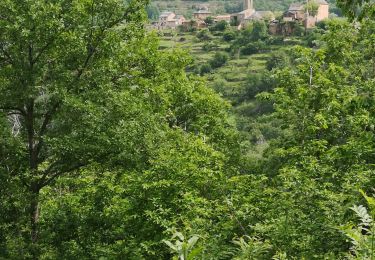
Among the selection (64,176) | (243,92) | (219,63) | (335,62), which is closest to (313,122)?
(335,62)

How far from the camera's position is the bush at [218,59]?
9169 centimetres

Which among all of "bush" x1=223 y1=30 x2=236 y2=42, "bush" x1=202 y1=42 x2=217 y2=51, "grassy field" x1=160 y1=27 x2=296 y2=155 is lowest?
"grassy field" x1=160 y1=27 x2=296 y2=155

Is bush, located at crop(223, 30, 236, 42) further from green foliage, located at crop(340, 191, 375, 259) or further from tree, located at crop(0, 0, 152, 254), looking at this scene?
green foliage, located at crop(340, 191, 375, 259)

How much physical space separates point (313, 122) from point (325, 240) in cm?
745

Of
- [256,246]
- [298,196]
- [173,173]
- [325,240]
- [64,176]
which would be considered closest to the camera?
[256,246]

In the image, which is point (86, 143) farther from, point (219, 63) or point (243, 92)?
point (219, 63)

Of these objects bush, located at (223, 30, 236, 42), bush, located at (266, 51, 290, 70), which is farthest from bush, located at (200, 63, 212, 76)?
bush, located at (223, 30, 236, 42)

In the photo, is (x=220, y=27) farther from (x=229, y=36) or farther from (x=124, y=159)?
(x=124, y=159)

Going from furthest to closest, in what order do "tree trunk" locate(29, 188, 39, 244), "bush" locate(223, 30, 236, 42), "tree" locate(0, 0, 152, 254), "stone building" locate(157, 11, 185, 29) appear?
"stone building" locate(157, 11, 185, 29), "bush" locate(223, 30, 236, 42), "tree trunk" locate(29, 188, 39, 244), "tree" locate(0, 0, 152, 254)

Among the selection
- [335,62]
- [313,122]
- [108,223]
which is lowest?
[108,223]

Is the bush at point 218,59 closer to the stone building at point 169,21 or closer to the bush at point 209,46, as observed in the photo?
Result: the bush at point 209,46

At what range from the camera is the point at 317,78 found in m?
16.4

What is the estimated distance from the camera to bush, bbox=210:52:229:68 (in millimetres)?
91688

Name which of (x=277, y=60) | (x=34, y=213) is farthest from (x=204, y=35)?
(x=34, y=213)
